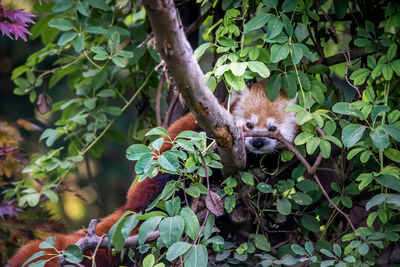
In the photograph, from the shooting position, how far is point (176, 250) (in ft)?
6.20

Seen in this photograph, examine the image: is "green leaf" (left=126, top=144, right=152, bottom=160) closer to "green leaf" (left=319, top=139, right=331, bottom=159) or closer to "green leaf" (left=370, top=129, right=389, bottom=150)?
"green leaf" (left=319, top=139, right=331, bottom=159)

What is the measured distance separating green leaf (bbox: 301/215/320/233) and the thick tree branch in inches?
24.7

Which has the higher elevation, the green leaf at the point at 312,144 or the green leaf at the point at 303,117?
the green leaf at the point at 303,117

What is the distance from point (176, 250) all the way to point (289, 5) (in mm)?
1310

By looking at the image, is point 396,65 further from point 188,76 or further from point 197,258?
point 197,258

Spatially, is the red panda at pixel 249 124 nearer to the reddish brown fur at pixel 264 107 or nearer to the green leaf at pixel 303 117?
the reddish brown fur at pixel 264 107

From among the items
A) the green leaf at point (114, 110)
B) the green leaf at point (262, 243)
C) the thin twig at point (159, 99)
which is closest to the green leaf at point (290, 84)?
the green leaf at point (262, 243)

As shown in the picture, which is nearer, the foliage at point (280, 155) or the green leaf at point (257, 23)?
the foliage at point (280, 155)

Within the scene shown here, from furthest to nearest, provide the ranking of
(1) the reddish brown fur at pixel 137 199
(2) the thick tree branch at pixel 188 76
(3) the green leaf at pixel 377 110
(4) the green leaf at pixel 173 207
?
(1) the reddish brown fur at pixel 137 199, (3) the green leaf at pixel 377 110, (4) the green leaf at pixel 173 207, (2) the thick tree branch at pixel 188 76

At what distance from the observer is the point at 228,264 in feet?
7.80

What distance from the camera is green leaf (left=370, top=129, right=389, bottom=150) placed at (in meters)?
2.02

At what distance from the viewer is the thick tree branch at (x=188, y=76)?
1457 millimetres

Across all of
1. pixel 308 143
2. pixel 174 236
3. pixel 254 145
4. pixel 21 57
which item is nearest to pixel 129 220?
pixel 174 236

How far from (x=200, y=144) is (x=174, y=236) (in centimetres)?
45
